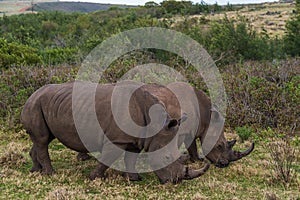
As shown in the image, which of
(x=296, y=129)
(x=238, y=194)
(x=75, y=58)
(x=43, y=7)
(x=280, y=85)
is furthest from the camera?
(x=43, y=7)

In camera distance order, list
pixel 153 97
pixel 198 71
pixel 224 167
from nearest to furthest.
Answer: pixel 153 97, pixel 224 167, pixel 198 71

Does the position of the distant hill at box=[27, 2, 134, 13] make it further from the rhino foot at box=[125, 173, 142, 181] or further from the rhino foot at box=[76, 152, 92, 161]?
the rhino foot at box=[125, 173, 142, 181]

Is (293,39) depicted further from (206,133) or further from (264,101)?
(206,133)

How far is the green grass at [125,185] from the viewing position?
6889 mm

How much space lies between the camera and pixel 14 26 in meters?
48.5

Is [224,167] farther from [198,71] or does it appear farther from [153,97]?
[198,71]

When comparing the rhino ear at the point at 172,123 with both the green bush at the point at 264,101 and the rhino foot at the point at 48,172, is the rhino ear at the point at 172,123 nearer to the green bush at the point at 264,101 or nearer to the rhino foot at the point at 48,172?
the rhino foot at the point at 48,172

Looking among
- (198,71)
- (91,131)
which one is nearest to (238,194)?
(91,131)

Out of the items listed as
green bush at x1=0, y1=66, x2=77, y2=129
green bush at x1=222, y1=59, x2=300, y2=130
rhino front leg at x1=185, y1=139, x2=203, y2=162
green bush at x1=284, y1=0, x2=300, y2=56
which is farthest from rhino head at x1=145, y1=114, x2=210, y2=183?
green bush at x1=284, y1=0, x2=300, y2=56

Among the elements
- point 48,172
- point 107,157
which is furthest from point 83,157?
point 107,157

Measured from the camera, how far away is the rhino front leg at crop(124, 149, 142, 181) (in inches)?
306

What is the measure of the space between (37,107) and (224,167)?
12.4 ft

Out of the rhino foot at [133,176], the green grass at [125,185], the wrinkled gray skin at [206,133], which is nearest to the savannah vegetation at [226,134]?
the green grass at [125,185]

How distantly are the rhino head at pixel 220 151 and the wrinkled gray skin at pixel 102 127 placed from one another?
1.27 m
